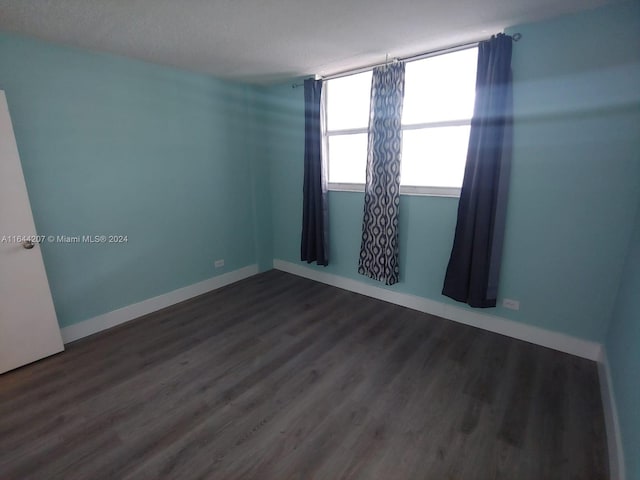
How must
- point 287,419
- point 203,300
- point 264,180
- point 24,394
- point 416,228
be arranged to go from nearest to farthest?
1. point 287,419
2. point 24,394
3. point 416,228
4. point 203,300
5. point 264,180

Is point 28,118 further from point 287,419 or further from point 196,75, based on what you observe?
point 287,419

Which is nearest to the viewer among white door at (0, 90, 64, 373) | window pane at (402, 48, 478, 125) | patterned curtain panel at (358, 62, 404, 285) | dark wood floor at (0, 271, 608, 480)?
dark wood floor at (0, 271, 608, 480)

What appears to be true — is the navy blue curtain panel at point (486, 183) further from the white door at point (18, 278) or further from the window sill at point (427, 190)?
the white door at point (18, 278)

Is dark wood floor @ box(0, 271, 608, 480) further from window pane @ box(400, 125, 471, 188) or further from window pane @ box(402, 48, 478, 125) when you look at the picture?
window pane @ box(402, 48, 478, 125)

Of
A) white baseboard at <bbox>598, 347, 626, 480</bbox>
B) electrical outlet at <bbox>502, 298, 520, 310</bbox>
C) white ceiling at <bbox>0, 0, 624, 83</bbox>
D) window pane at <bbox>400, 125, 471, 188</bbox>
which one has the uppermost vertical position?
white ceiling at <bbox>0, 0, 624, 83</bbox>

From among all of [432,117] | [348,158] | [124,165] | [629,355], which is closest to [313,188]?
[348,158]

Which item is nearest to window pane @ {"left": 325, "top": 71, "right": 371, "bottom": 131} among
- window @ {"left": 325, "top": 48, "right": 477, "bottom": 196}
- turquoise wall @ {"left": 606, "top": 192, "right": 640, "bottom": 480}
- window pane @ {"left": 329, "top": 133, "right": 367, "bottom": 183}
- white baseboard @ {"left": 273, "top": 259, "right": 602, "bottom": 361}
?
window @ {"left": 325, "top": 48, "right": 477, "bottom": 196}

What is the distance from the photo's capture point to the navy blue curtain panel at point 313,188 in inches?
130

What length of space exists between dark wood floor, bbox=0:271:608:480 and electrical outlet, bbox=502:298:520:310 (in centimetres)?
29

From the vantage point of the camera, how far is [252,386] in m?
2.04

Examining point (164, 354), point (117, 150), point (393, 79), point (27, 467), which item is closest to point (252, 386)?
point (164, 354)

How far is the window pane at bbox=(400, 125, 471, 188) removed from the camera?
2605mm

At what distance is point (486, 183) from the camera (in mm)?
2334

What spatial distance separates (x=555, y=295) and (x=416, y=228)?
121cm
